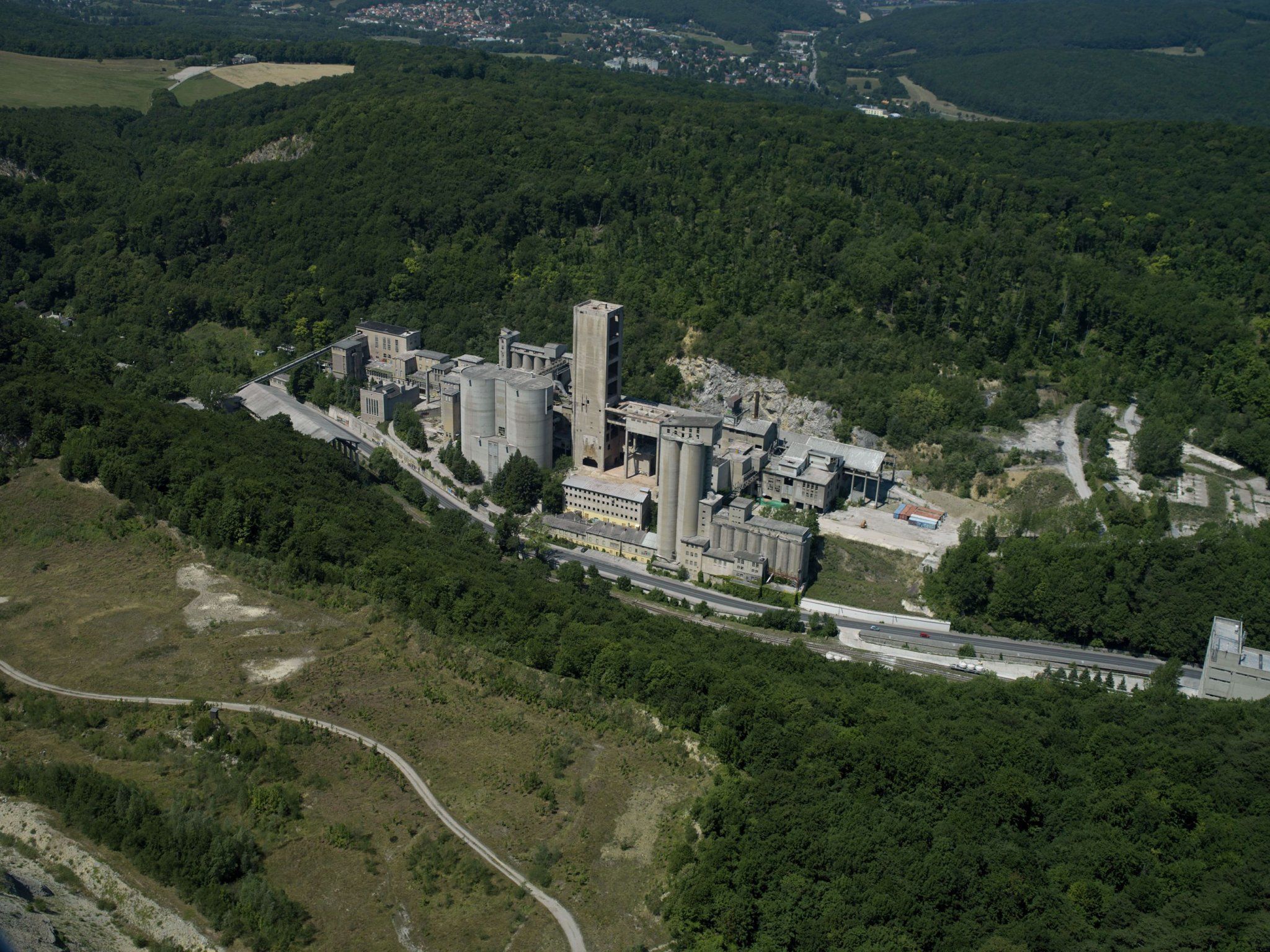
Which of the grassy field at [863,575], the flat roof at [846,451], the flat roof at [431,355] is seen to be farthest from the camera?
the flat roof at [431,355]

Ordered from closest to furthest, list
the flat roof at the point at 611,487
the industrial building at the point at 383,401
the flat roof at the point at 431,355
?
the flat roof at the point at 611,487, the industrial building at the point at 383,401, the flat roof at the point at 431,355

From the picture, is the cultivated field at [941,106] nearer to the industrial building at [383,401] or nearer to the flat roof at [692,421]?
the industrial building at [383,401]

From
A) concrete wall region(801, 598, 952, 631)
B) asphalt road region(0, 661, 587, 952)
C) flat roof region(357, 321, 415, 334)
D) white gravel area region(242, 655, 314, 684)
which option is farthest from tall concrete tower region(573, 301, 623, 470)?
asphalt road region(0, 661, 587, 952)

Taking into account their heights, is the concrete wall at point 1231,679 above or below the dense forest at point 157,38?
below

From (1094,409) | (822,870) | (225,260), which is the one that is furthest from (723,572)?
(225,260)

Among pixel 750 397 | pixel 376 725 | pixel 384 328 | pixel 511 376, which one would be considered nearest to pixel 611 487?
pixel 511 376

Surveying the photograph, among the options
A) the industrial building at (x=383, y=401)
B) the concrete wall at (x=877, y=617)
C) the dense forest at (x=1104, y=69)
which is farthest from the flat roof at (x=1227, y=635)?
the dense forest at (x=1104, y=69)
